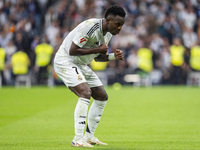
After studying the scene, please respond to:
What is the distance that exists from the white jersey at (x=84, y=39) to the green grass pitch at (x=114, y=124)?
1468 millimetres

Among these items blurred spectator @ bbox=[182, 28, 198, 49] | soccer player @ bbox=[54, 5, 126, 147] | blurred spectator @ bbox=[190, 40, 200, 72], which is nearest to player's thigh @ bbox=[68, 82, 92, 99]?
soccer player @ bbox=[54, 5, 126, 147]

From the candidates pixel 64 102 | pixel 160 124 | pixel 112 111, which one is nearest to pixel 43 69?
pixel 64 102

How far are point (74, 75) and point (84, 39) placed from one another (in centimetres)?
63

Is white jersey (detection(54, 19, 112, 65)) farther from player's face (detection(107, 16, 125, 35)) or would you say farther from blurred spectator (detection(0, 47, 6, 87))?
blurred spectator (detection(0, 47, 6, 87))

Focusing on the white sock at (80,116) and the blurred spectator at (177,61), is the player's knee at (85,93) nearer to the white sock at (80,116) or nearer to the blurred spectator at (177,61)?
the white sock at (80,116)

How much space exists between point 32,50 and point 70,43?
18.8 m

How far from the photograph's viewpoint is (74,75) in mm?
7395

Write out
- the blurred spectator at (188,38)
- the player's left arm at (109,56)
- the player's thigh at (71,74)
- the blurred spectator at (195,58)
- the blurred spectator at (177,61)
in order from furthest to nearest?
1. the blurred spectator at (188,38)
2. the blurred spectator at (195,58)
3. the blurred spectator at (177,61)
4. the player's left arm at (109,56)
5. the player's thigh at (71,74)

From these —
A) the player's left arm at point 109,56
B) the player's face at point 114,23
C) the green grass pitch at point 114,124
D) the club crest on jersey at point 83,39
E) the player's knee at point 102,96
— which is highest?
the player's face at point 114,23

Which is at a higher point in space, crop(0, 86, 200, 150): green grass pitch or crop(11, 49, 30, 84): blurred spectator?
crop(0, 86, 200, 150): green grass pitch

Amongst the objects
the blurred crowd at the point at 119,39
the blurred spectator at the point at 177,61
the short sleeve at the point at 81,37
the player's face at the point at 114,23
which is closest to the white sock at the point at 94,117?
the short sleeve at the point at 81,37

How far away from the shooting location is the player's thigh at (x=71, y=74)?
7355 millimetres

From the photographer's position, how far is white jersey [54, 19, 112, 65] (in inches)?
285

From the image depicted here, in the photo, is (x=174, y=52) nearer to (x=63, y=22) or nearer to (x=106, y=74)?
(x=106, y=74)
